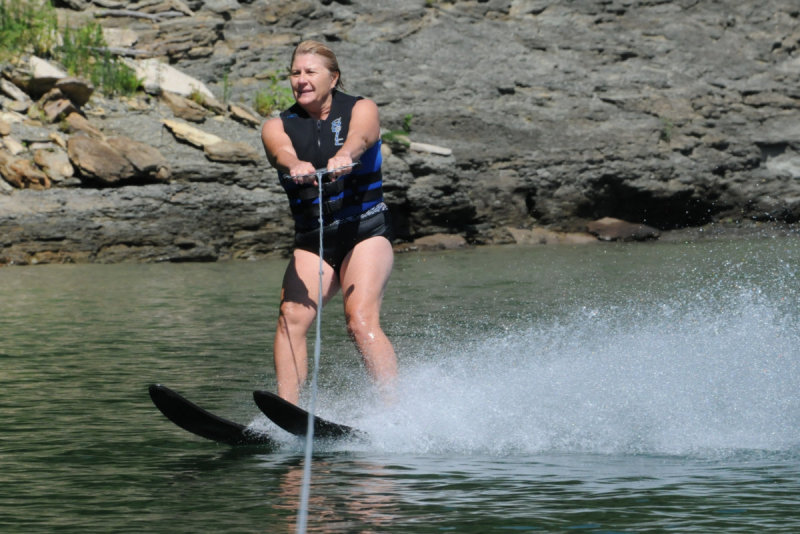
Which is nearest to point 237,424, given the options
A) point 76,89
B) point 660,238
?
point 76,89

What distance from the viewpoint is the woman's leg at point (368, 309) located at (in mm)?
4820

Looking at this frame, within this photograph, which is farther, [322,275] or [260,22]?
[260,22]

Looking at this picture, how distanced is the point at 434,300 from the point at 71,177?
6.57 meters

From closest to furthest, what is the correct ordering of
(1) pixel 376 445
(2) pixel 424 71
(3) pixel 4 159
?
(1) pixel 376 445 → (3) pixel 4 159 → (2) pixel 424 71

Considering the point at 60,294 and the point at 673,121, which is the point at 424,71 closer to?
the point at 673,121

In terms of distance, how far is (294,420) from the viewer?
4.48 metres

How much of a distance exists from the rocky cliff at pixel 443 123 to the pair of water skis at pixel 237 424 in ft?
33.0

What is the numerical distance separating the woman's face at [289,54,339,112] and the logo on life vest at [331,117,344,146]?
110mm

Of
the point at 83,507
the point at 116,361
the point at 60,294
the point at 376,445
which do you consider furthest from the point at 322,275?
the point at 60,294

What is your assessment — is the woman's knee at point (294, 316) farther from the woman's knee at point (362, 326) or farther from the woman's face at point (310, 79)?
the woman's face at point (310, 79)

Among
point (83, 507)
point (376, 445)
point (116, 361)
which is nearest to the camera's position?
point (83, 507)

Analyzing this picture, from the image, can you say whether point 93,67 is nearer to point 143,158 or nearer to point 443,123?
point 143,158

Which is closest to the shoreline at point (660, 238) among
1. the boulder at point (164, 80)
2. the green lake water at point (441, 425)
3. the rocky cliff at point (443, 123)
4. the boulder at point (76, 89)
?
the rocky cliff at point (443, 123)

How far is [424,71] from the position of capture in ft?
63.7
